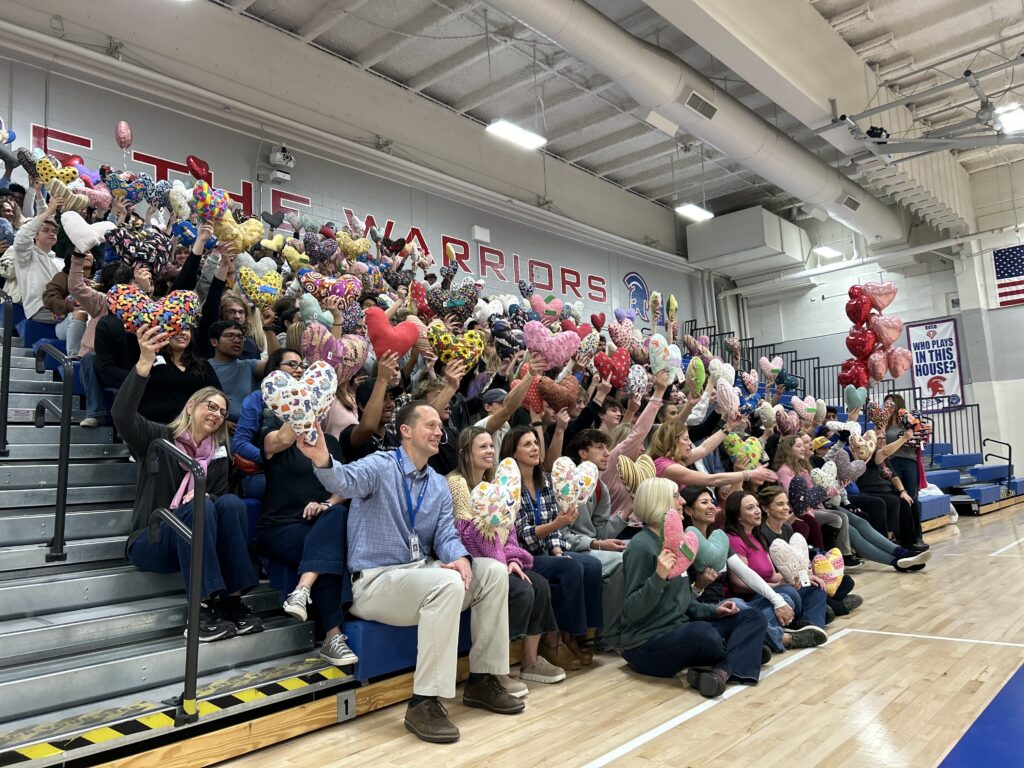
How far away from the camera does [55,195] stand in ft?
14.2

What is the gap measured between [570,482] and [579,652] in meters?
0.84

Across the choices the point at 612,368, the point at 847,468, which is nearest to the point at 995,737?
the point at 612,368

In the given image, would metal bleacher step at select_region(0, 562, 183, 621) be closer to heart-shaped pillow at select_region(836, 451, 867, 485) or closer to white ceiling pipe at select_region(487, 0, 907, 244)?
white ceiling pipe at select_region(487, 0, 907, 244)

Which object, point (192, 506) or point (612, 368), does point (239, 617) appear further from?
point (612, 368)

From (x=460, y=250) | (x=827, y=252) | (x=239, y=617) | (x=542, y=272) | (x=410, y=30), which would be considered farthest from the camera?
(x=827, y=252)

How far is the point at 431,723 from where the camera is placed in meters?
2.62

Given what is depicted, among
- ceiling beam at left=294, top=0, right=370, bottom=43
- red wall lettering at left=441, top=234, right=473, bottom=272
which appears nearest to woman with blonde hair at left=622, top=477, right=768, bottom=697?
ceiling beam at left=294, top=0, right=370, bottom=43

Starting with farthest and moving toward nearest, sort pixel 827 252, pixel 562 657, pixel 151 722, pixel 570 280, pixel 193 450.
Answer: pixel 827 252
pixel 570 280
pixel 562 657
pixel 193 450
pixel 151 722

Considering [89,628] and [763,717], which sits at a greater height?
[89,628]

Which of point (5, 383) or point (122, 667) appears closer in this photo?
point (122, 667)

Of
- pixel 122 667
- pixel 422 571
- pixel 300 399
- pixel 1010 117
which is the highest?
pixel 1010 117

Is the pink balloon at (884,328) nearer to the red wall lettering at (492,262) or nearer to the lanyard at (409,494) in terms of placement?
the red wall lettering at (492,262)

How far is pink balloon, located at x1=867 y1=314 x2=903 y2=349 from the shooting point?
7446 mm

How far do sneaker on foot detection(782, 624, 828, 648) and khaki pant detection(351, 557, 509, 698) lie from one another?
1629mm
